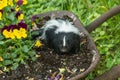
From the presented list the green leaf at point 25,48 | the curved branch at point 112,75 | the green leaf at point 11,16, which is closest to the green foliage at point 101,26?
the green leaf at point 25,48

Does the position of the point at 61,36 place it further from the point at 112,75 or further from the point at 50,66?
the point at 112,75

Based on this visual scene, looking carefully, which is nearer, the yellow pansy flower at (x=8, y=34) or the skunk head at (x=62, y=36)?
the yellow pansy flower at (x=8, y=34)

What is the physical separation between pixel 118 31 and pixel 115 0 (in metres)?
0.32

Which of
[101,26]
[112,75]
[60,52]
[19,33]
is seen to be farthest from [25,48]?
[101,26]

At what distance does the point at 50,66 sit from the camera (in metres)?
2.84

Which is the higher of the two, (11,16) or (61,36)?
(11,16)

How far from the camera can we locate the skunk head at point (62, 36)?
9.89 ft

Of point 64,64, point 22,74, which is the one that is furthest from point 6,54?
point 64,64

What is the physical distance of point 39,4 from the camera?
4.62 m

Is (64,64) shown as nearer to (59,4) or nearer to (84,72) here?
(84,72)

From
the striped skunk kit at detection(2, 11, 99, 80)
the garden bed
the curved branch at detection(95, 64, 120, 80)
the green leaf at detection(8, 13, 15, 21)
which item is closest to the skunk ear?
the striped skunk kit at detection(2, 11, 99, 80)

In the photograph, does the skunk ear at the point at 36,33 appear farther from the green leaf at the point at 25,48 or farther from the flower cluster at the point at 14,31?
the flower cluster at the point at 14,31

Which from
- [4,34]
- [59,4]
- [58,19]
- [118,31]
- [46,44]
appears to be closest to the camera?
[4,34]

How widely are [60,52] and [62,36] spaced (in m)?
0.14
